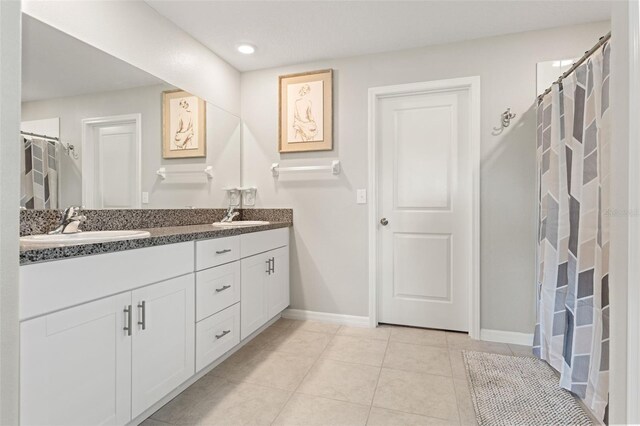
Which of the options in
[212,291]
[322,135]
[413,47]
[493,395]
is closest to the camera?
[493,395]

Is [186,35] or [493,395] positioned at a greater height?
[186,35]

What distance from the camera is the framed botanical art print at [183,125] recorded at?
2316mm

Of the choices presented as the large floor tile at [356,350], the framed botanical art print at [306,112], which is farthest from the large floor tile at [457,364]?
the framed botanical art print at [306,112]

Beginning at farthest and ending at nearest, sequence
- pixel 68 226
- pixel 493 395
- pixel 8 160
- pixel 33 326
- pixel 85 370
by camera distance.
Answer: pixel 493 395, pixel 68 226, pixel 85 370, pixel 33 326, pixel 8 160

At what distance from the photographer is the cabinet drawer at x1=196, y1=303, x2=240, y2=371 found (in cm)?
176

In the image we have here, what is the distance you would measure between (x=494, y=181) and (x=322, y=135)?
1.43m

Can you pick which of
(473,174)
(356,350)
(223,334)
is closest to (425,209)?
(473,174)

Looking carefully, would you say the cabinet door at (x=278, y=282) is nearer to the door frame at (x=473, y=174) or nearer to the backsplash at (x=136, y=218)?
the backsplash at (x=136, y=218)

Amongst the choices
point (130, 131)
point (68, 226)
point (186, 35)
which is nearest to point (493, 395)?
point (68, 226)

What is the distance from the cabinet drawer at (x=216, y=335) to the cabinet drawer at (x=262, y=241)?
380mm

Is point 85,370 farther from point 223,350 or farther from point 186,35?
point 186,35

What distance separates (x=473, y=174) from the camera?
2.46 m

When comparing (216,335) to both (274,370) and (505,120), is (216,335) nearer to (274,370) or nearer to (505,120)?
(274,370)

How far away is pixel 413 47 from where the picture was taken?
261 cm
